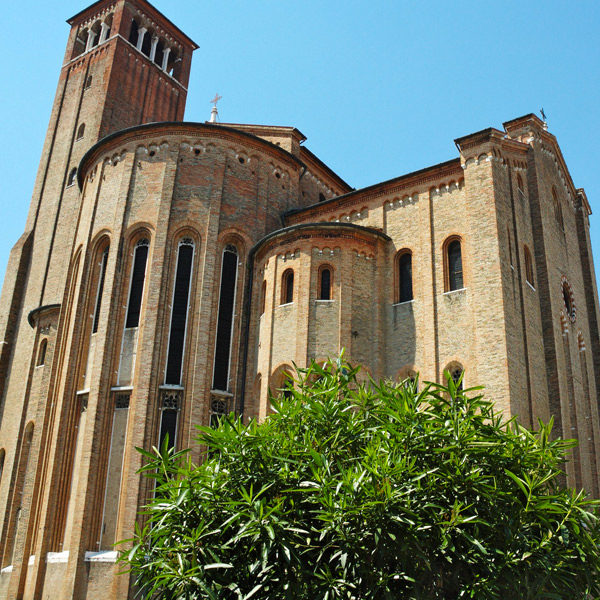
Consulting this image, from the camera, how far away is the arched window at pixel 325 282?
752 inches

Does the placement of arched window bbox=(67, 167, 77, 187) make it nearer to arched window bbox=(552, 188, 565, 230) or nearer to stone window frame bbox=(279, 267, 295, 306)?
stone window frame bbox=(279, 267, 295, 306)

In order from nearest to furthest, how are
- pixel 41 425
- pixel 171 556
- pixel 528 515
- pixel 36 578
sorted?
1. pixel 528 515
2. pixel 171 556
3. pixel 36 578
4. pixel 41 425

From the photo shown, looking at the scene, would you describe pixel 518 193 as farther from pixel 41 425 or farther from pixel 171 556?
pixel 41 425

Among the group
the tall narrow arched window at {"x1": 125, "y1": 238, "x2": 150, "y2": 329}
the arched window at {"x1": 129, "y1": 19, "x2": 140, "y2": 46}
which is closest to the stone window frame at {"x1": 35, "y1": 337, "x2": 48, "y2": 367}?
the tall narrow arched window at {"x1": 125, "y1": 238, "x2": 150, "y2": 329}

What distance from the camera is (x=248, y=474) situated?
10.6m

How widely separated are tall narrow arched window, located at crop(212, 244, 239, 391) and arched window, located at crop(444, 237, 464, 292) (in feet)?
20.4

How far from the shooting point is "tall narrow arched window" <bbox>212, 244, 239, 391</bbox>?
20.0 m

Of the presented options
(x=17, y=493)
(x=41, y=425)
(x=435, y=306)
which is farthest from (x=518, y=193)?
(x=17, y=493)

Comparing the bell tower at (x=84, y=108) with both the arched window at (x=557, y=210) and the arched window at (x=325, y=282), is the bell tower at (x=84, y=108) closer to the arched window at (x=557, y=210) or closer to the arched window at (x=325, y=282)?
the arched window at (x=325, y=282)

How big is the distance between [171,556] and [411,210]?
12.5 meters

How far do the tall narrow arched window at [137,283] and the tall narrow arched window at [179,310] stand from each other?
3.21 ft

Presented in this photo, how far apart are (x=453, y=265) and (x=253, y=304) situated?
5.89m

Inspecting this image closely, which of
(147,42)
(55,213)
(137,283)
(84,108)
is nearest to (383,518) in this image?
(137,283)

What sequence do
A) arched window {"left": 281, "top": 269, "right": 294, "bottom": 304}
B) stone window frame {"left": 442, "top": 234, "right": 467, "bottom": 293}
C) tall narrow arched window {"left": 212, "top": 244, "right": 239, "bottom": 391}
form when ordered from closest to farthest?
stone window frame {"left": 442, "top": 234, "right": 467, "bottom": 293} → arched window {"left": 281, "top": 269, "right": 294, "bottom": 304} → tall narrow arched window {"left": 212, "top": 244, "right": 239, "bottom": 391}
